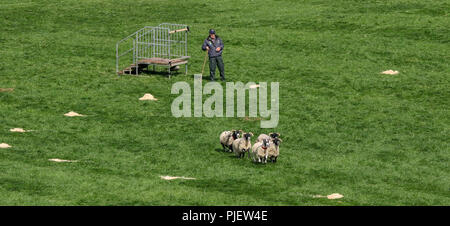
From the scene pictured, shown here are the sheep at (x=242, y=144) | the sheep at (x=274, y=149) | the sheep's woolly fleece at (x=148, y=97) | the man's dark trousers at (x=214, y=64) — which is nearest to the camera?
the sheep at (x=274, y=149)

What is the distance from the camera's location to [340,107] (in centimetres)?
3366

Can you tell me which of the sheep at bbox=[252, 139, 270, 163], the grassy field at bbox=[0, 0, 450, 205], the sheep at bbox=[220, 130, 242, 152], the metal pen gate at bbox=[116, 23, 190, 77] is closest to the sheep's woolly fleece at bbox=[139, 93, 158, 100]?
the grassy field at bbox=[0, 0, 450, 205]

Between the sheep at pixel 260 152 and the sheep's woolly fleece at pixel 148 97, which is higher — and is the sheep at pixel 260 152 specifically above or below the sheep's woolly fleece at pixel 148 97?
below

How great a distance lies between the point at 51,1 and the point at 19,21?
5.76 m

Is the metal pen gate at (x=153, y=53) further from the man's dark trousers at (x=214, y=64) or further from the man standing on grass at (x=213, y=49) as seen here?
the man's dark trousers at (x=214, y=64)

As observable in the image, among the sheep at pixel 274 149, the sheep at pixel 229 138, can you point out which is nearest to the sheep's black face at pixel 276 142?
the sheep at pixel 274 149

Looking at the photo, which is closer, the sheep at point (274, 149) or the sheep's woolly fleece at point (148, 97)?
the sheep at point (274, 149)

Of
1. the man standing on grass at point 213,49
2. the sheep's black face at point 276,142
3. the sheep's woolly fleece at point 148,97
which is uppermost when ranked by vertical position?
the man standing on grass at point 213,49

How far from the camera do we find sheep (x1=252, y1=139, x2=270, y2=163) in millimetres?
25409

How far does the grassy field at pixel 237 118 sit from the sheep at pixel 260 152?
1.56 ft

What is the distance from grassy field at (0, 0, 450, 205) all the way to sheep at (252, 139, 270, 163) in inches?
18.7

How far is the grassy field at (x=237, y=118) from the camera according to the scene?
Answer: 75.7 ft

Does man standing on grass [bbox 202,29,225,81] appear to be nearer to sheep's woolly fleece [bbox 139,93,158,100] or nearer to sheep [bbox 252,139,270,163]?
sheep's woolly fleece [bbox 139,93,158,100]
